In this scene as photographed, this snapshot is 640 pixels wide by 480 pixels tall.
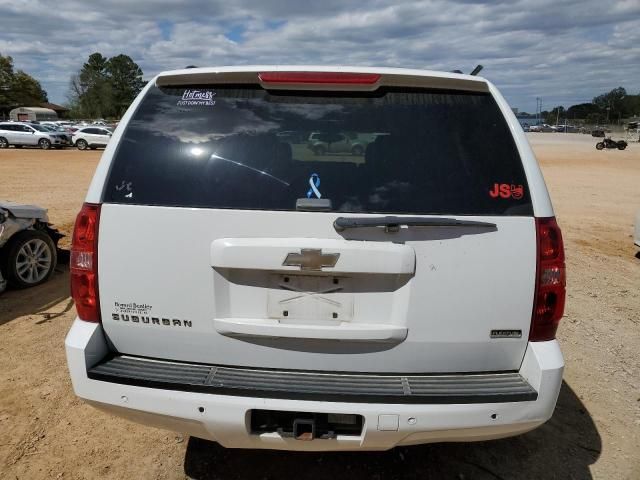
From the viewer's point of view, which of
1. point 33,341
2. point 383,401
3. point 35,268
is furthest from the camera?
point 35,268

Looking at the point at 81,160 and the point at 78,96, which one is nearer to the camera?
the point at 81,160

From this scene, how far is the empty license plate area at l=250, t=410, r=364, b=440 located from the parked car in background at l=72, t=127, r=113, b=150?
1363 inches

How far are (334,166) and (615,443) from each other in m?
2.66

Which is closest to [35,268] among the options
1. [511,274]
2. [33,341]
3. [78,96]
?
[33,341]

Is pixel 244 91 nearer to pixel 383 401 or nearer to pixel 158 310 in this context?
pixel 158 310

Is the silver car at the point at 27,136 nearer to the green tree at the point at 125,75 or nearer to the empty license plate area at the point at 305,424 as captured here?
the empty license plate area at the point at 305,424

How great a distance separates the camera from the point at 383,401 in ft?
7.14

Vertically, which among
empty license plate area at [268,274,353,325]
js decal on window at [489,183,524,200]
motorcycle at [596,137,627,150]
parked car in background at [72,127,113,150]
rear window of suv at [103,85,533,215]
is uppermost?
rear window of suv at [103,85,533,215]

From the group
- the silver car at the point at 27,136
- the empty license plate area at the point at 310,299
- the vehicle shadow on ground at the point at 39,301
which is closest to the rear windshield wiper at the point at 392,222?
the empty license plate area at the point at 310,299

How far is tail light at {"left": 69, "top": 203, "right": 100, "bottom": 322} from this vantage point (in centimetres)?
233

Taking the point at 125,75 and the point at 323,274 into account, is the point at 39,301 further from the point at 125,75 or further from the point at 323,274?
the point at 125,75

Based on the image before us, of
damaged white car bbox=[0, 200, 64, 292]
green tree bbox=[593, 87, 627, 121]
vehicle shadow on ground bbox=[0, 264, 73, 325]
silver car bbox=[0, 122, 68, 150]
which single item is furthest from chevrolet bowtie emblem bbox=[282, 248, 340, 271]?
green tree bbox=[593, 87, 627, 121]

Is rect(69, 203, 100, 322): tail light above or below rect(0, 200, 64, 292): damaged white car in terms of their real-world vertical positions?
above

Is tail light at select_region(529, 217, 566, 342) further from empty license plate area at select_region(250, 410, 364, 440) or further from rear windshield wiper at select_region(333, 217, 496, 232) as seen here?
empty license plate area at select_region(250, 410, 364, 440)
